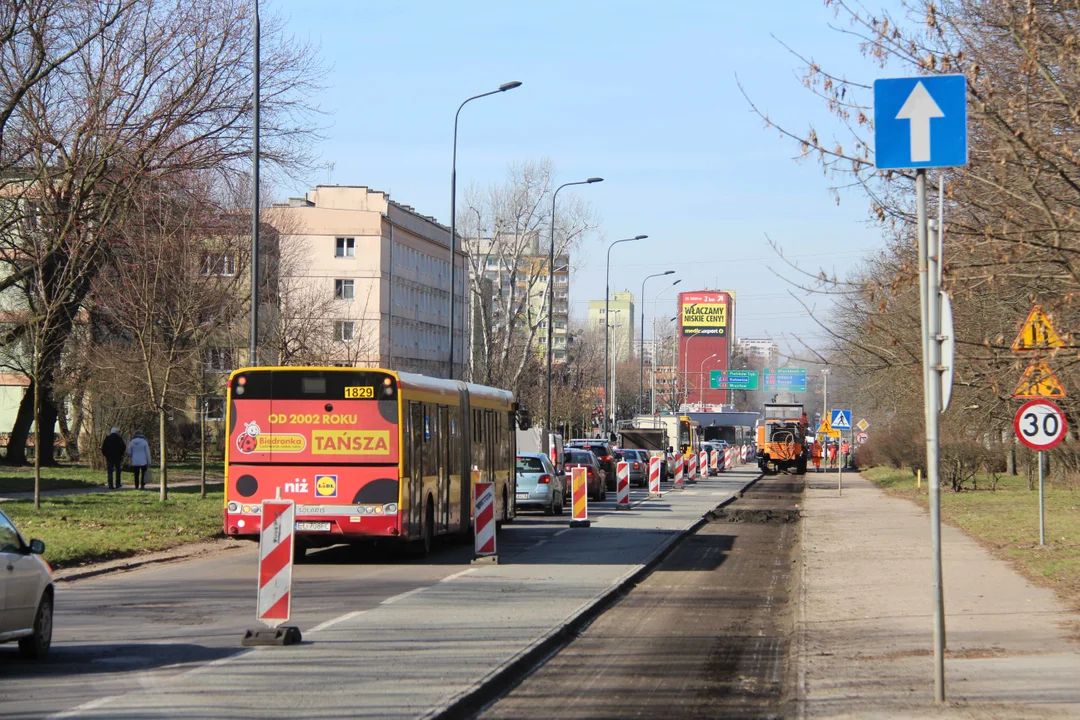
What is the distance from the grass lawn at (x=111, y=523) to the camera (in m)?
18.4

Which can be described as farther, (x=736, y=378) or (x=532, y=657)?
(x=736, y=378)

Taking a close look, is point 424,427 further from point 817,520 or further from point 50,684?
point 817,520

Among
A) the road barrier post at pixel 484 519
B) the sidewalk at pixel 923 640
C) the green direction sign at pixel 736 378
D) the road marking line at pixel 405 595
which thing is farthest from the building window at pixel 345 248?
the road marking line at pixel 405 595

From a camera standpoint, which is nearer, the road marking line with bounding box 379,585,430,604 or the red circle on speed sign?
the road marking line with bounding box 379,585,430,604

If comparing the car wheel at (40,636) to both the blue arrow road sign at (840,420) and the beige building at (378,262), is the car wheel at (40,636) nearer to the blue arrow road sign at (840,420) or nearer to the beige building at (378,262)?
the blue arrow road sign at (840,420)

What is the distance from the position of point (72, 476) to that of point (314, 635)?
98.4 ft

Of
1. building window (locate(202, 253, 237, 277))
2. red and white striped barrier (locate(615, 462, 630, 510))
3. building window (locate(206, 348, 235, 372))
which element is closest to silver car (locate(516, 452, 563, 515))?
red and white striped barrier (locate(615, 462, 630, 510))

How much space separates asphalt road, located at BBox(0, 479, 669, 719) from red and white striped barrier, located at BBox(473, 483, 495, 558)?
17.9 inches

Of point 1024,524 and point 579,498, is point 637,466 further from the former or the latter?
point 1024,524

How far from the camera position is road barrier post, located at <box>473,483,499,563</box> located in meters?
17.8

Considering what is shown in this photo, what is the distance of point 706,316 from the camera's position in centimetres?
16988

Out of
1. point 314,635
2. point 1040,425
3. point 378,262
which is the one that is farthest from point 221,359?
point 378,262

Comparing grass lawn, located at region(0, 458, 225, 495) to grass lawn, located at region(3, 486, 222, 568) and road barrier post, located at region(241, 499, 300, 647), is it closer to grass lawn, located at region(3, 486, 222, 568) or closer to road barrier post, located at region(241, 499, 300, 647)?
grass lawn, located at region(3, 486, 222, 568)

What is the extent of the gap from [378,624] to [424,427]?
7.60 m
